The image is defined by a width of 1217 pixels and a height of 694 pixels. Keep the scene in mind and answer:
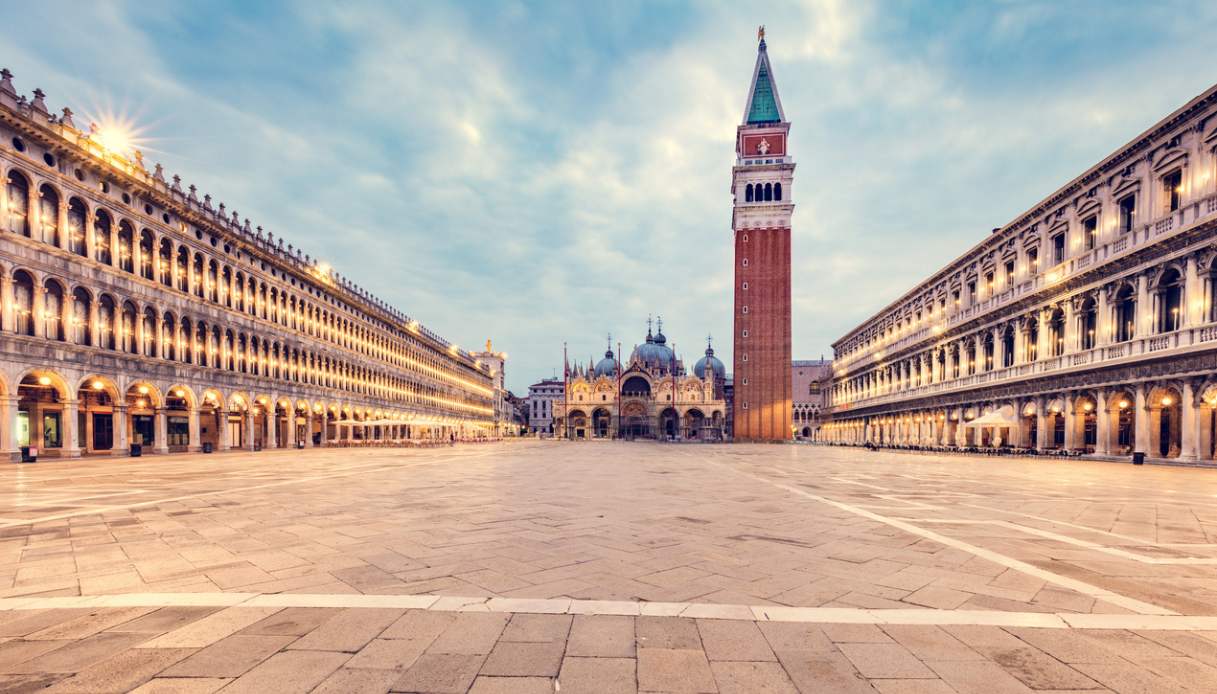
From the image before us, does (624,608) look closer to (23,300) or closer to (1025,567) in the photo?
(1025,567)

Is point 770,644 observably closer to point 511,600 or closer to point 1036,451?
point 511,600

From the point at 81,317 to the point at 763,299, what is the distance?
57976 millimetres

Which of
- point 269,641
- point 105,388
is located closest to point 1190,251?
point 269,641

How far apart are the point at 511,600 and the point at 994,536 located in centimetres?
621

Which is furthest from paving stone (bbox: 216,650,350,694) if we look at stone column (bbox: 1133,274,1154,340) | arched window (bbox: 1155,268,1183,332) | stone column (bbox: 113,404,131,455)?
stone column (bbox: 113,404,131,455)

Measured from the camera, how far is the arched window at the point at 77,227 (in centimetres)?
2461

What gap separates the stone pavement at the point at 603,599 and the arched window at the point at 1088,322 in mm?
23598

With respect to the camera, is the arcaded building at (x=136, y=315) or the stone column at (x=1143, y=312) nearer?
the arcaded building at (x=136, y=315)

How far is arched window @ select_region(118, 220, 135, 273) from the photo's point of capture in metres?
27.4

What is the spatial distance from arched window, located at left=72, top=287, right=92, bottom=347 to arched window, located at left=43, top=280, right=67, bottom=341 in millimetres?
411

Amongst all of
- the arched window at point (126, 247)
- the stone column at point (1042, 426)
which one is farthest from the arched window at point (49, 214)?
the stone column at point (1042, 426)

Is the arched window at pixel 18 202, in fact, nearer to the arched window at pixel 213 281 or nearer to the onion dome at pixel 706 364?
the arched window at pixel 213 281

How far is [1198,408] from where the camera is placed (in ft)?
66.5

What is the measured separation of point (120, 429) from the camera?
1026 inches
